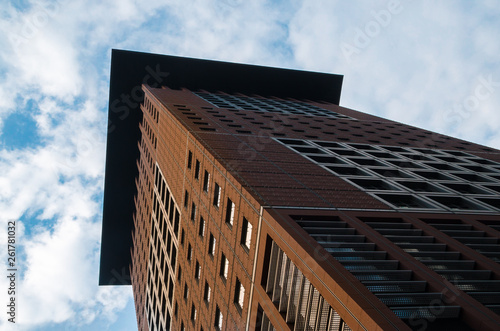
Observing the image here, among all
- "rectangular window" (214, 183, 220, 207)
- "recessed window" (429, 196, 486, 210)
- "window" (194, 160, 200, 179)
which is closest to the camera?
"recessed window" (429, 196, 486, 210)

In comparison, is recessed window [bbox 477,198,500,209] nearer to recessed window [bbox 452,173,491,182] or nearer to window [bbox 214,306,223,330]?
recessed window [bbox 452,173,491,182]

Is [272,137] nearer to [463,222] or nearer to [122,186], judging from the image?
[463,222]

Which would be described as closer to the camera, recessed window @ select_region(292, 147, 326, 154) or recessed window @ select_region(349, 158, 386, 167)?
recessed window @ select_region(349, 158, 386, 167)

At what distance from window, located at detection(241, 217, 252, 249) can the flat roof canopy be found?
46733 millimetres

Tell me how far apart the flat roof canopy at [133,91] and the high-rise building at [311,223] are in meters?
10.7

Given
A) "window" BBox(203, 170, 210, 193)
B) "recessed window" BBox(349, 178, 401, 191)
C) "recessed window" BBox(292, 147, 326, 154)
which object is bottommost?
"window" BBox(203, 170, 210, 193)

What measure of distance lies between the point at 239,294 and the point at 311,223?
20.3 feet

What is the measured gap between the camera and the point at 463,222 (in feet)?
61.2

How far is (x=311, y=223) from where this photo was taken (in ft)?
55.6

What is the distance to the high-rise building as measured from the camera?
40.9ft

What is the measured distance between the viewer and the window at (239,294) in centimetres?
1998

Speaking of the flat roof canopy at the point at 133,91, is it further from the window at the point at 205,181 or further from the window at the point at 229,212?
the window at the point at 229,212

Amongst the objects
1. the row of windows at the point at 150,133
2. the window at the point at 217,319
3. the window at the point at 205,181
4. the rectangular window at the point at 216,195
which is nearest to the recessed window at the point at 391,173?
the rectangular window at the point at 216,195

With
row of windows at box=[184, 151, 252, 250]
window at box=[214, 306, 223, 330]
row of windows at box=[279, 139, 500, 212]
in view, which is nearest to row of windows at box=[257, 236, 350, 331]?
row of windows at box=[184, 151, 252, 250]
